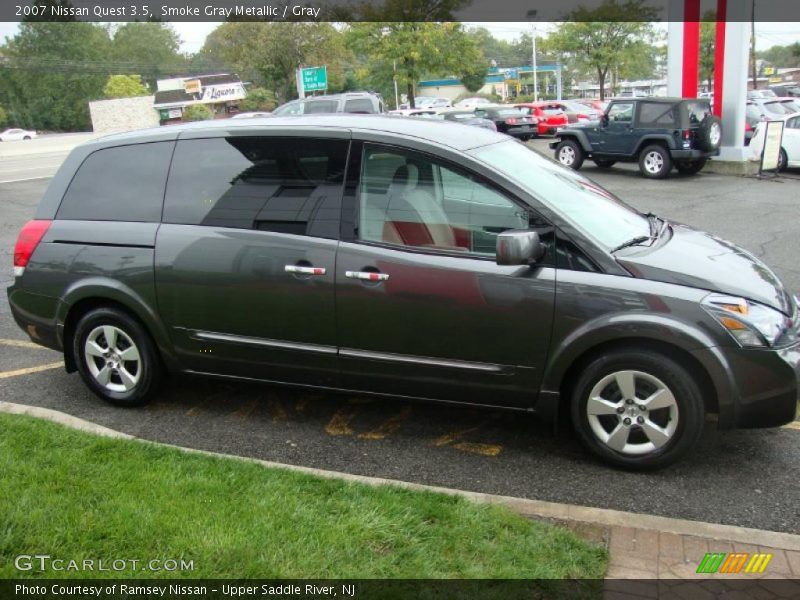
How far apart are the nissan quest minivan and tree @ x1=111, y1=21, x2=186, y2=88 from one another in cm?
9080

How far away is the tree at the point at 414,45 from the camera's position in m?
38.1

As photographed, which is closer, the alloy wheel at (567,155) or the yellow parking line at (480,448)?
the yellow parking line at (480,448)

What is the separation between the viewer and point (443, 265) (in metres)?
4.02

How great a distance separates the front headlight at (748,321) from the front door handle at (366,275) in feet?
5.42

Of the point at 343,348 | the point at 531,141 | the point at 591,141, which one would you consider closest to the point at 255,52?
the point at 531,141

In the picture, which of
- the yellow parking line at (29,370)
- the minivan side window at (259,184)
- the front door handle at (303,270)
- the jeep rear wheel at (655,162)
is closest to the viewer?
the front door handle at (303,270)

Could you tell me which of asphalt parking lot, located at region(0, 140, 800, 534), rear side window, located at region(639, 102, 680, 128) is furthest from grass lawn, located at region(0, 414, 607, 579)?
rear side window, located at region(639, 102, 680, 128)

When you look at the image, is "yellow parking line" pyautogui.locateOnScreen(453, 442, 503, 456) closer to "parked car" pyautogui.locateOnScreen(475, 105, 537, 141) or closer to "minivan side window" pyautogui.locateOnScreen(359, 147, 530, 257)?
"minivan side window" pyautogui.locateOnScreen(359, 147, 530, 257)

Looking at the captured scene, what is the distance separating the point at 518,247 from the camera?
3.76 m

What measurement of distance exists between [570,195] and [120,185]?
2854mm

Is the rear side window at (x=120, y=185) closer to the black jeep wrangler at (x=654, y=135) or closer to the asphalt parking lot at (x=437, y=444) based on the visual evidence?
the asphalt parking lot at (x=437, y=444)

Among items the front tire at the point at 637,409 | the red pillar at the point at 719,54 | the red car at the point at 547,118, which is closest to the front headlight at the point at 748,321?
the front tire at the point at 637,409

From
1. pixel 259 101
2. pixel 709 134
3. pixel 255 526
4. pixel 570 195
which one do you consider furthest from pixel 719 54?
pixel 259 101

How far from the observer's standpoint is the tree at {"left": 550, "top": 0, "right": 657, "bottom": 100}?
146ft
